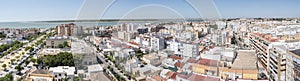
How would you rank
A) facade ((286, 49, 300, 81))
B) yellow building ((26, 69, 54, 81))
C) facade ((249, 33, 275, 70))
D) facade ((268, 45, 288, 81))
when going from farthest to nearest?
facade ((249, 33, 275, 70)), facade ((268, 45, 288, 81)), yellow building ((26, 69, 54, 81)), facade ((286, 49, 300, 81))

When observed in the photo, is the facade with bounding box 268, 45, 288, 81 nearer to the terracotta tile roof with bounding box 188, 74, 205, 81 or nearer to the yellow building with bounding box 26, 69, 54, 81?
the terracotta tile roof with bounding box 188, 74, 205, 81

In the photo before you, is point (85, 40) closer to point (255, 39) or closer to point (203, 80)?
point (203, 80)

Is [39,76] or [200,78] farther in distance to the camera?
[39,76]

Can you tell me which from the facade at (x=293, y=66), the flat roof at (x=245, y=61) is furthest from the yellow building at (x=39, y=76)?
the facade at (x=293, y=66)

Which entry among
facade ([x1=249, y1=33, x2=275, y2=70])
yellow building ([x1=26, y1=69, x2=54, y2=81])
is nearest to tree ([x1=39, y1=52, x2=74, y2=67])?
yellow building ([x1=26, y1=69, x2=54, y2=81])

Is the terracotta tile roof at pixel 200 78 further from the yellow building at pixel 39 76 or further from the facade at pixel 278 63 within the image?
the yellow building at pixel 39 76

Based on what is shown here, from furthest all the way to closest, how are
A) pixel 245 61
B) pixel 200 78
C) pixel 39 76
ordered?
1. pixel 245 61
2. pixel 39 76
3. pixel 200 78

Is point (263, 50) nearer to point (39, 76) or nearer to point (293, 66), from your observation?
point (293, 66)

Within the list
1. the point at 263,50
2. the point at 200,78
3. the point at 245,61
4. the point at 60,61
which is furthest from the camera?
the point at 263,50

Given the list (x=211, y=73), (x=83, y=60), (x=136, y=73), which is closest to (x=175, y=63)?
(x=136, y=73)

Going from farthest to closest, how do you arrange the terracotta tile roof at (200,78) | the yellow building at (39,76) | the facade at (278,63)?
the facade at (278,63) < the yellow building at (39,76) < the terracotta tile roof at (200,78)

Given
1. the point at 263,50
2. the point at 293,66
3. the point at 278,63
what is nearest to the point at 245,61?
the point at 278,63
